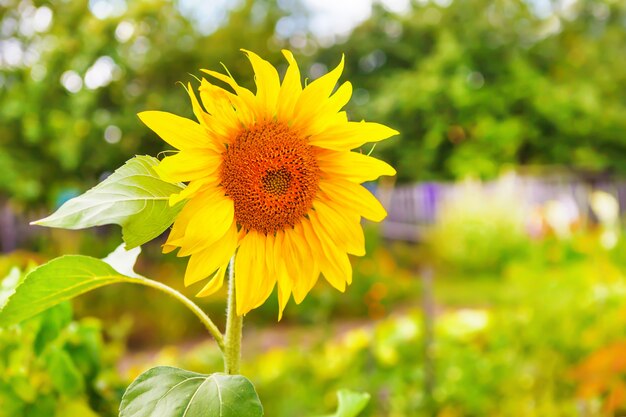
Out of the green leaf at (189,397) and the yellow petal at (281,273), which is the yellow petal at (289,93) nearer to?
the yellow petal at (281,273)

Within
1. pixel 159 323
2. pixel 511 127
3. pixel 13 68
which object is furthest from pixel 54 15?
pixel 511 127

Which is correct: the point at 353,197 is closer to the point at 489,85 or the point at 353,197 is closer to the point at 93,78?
the point at 93,78

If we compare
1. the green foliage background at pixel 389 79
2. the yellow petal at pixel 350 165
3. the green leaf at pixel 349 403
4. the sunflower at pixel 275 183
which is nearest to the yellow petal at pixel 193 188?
the sunflower at pixel 275 183

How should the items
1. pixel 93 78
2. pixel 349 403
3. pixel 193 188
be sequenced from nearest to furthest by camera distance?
pixel 193 188
pixel 349 403
pixel 93 78

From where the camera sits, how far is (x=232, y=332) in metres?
0.68

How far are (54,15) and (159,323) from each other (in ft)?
19.8

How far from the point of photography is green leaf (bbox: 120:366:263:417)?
0.60 m

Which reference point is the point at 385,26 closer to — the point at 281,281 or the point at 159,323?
the point at 159,323

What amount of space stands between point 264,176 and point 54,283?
0.75ft

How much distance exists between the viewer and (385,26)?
49.4ft

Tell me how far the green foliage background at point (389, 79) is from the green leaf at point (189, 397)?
8363mm

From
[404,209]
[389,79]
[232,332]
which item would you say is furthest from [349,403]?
[389,79]

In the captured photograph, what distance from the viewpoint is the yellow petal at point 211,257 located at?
0.62m

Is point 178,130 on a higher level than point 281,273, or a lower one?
higher
